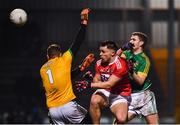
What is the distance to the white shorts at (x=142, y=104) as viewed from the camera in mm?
12805

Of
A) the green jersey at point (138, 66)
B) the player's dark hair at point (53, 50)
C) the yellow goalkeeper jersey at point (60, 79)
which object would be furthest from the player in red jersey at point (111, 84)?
the player's dark hair at point (53, 50)

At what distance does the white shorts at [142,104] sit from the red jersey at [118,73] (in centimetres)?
29

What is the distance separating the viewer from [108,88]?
12.3 meters

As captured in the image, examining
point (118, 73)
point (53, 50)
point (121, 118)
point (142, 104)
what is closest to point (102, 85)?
point (118, 73)

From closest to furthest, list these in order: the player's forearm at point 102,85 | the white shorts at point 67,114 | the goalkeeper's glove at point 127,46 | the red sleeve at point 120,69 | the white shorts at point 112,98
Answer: the player's forearm at point 102,85, the red sleeve at point 120,69, the white shorts at point 67,114, the white shorts at point 112,98, the goalkeeper's glove at point 127,46

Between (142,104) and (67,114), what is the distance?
1.30m

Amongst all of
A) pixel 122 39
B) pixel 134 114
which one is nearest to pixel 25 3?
pixel 122 39

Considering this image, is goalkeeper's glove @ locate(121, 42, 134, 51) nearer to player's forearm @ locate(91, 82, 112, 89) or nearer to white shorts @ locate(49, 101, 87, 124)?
player's forearm @ locate(91, 82, 112, 89)

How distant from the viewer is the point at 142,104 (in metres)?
12.9

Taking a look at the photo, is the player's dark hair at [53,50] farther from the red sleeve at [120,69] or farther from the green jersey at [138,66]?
the green jersey at [138,66]

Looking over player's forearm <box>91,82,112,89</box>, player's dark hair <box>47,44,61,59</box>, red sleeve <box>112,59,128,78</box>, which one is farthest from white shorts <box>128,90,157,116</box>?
player's dark hair <box>47,44,61,59</box>

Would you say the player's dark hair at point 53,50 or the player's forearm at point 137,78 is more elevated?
the player's dark hair at point 53,50

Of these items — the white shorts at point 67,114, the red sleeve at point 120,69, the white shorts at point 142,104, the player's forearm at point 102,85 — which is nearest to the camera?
the player's forearm at point 102,85

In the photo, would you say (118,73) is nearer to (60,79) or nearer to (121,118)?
(121,118)
